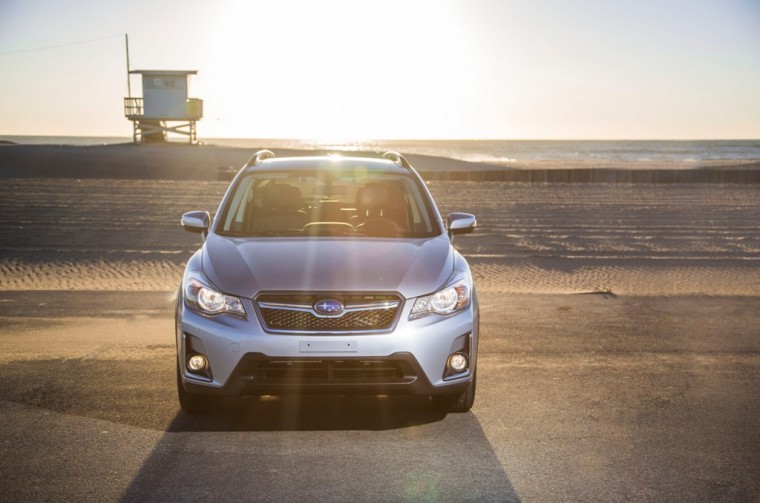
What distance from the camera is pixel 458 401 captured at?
6438 mm

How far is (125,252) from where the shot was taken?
56.2 ft

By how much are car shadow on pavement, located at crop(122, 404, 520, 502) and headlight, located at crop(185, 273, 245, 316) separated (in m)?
0.78

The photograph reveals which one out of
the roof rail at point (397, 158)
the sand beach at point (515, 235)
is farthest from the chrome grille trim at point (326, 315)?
the sand beach at point (515, 235)

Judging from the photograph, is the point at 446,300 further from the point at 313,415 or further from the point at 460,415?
the point at 313,415

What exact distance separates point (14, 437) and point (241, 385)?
1.42 meters

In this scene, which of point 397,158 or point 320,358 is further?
point 397,158

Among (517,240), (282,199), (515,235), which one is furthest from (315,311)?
(515,235)

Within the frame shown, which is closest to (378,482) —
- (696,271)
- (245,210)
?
(245,210)

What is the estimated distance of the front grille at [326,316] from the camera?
5.82 m

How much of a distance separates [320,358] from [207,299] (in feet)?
2.81

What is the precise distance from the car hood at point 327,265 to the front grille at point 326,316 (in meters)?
0.05

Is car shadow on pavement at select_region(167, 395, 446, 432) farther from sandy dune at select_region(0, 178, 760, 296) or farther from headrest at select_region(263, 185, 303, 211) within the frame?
sandy dune at select_region(0, 178, 760, 296)

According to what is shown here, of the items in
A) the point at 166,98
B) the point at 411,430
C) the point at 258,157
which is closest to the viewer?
the point at 411,430

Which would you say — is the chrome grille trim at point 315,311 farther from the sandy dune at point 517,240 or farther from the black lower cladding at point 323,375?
the sandy dune at point 517,240
